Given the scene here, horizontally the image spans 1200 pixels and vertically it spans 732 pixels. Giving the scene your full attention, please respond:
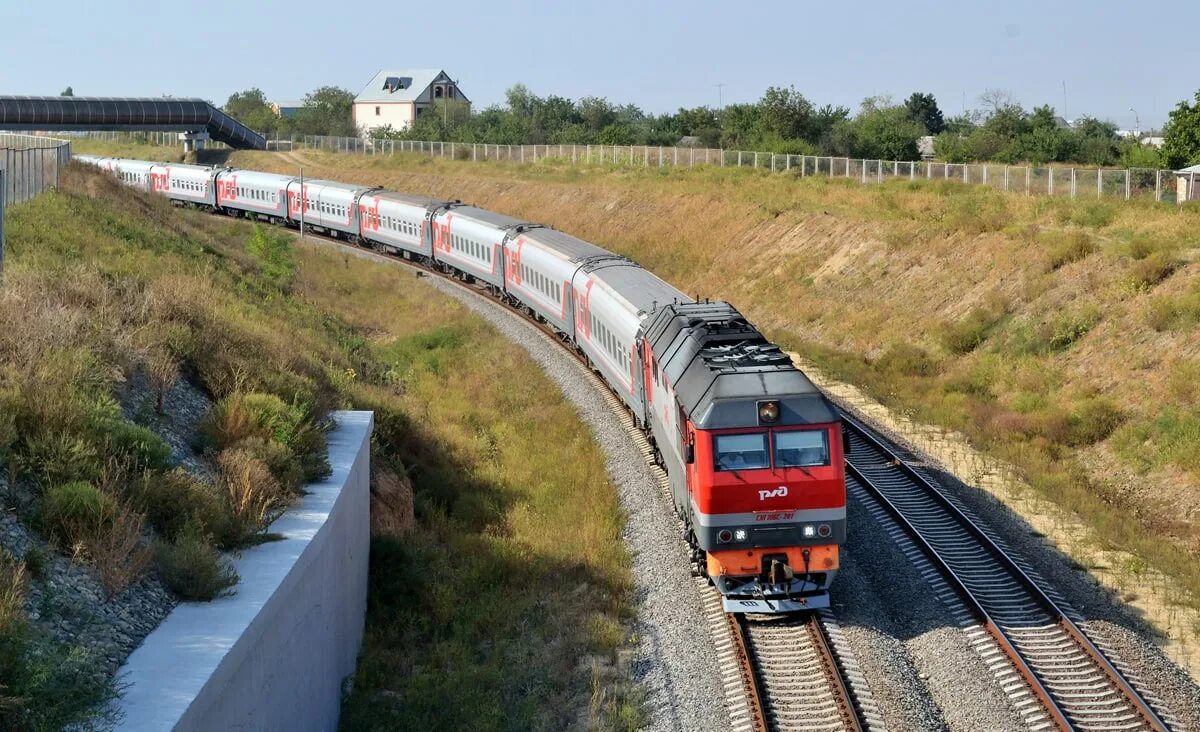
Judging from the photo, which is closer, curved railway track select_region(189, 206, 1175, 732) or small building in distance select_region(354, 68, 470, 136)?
curved railway track select_region(189, 206, 1175, 732)

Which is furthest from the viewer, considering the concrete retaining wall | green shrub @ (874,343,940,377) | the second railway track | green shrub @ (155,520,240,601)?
green shrub @ (874,343,940,377)

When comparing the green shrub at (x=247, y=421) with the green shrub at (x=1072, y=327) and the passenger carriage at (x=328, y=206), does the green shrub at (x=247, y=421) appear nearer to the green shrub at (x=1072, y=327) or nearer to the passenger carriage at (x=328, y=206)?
the green shrub at (x=1072, y=327)

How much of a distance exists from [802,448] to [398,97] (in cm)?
A: 13621

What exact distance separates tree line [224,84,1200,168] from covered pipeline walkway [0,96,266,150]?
19.5 metres

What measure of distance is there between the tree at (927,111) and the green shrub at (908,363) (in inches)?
3821

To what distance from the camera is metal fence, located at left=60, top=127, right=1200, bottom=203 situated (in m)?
39.2

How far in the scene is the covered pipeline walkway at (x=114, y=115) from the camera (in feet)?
279

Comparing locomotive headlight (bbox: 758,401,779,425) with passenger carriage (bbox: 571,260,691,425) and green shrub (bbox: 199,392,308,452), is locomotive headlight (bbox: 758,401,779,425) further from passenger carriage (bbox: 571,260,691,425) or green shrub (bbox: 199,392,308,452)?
passenger carriage (bbox: 571,260,691,425)

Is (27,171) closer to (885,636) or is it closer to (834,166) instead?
(885,636)

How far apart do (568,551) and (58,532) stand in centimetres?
859

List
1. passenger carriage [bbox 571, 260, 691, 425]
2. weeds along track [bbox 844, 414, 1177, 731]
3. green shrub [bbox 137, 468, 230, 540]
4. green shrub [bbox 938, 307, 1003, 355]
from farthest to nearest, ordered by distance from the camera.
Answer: green shrub [bbox 938, 307, 1003, 355], passenger carriage [bbox 571, 260, 691, 425], weeds along track [bbox 844, 414, 1177, 731], green shrub [bbox 137, 468, 230, 540]

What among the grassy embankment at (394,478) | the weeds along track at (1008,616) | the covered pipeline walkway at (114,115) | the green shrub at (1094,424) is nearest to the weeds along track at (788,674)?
the grassy embankment at (394,478)

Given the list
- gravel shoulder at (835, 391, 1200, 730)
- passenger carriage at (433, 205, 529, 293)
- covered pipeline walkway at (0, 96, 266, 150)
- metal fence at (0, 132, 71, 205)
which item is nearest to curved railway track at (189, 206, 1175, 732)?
gravel shoulder at (835, 391, 1200, 730)

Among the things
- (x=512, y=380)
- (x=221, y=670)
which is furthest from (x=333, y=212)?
(x=221, y=670)
